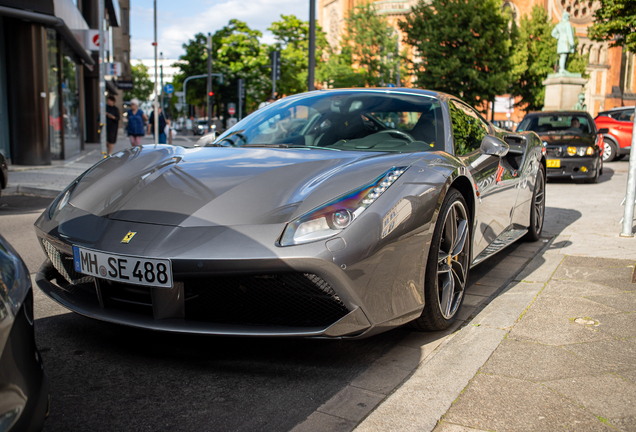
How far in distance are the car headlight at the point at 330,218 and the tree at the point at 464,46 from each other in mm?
28528

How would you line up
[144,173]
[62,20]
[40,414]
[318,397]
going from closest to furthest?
[40,414] → [318,397] → [144,173] → [62,20]

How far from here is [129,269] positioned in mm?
2350

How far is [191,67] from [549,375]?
200 feet

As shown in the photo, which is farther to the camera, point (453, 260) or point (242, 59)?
point (242, 59)

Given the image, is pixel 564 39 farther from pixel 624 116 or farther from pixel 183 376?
pixel 183 376

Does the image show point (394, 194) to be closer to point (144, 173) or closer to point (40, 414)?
point (144, 173)

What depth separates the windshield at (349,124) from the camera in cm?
359

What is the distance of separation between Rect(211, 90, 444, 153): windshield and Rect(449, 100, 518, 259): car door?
0.69ft

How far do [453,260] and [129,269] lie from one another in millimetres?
1730

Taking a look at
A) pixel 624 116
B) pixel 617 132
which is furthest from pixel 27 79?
pixel 624 116

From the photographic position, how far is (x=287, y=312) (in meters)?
2.42

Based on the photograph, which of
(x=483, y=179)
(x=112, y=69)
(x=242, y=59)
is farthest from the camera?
(x=242, y=59)

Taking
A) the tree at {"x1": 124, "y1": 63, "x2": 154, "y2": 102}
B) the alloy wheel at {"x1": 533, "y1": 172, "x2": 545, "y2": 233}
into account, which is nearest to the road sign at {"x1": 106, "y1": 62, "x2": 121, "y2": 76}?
the alloy wheel at {"x1": 533, "y1": 172, "x2": 545, "y2": 233}

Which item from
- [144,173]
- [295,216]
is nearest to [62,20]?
[144,173]
